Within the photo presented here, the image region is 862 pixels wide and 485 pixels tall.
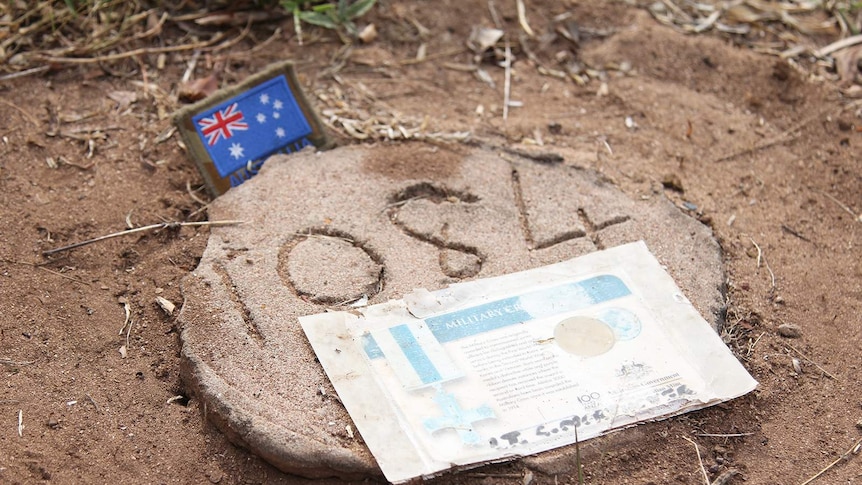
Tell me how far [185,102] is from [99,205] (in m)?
0.52

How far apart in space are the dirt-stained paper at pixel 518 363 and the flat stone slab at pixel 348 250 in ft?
0.17

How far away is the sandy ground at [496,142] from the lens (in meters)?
1.96

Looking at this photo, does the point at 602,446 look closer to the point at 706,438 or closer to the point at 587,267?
the point at 706,438

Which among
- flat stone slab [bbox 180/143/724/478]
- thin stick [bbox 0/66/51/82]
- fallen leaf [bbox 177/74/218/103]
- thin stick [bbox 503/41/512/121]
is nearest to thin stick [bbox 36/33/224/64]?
thin stick [bbox 0/66/51/82]

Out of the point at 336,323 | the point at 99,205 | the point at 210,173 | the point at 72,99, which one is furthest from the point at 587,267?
the point at 72,99

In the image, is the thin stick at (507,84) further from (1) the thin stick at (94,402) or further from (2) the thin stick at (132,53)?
(1) the thin stick at (94,402)

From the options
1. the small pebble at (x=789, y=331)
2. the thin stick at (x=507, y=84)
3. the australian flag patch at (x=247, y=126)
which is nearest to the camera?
the small pebble at (x=789, y=331)

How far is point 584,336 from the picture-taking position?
84.6 inches

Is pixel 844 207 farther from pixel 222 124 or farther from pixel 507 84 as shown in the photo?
pixel 222 124

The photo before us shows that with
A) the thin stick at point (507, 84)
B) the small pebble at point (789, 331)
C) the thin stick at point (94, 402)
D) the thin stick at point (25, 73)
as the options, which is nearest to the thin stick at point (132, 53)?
the thin stick at point (25, 73)

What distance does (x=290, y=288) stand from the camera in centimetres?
221

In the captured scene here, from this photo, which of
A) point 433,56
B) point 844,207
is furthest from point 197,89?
point 844,207

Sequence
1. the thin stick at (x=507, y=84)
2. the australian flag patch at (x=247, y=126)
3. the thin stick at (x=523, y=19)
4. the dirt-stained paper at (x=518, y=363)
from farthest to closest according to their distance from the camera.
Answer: the thin stick at (x=523, y=19), the thin stick at (x=507, y=84), the australian flag patch at (x=247, y=126), the dirt-stained paper at (x=518, y=363)

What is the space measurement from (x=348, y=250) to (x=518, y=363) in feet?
1.75
